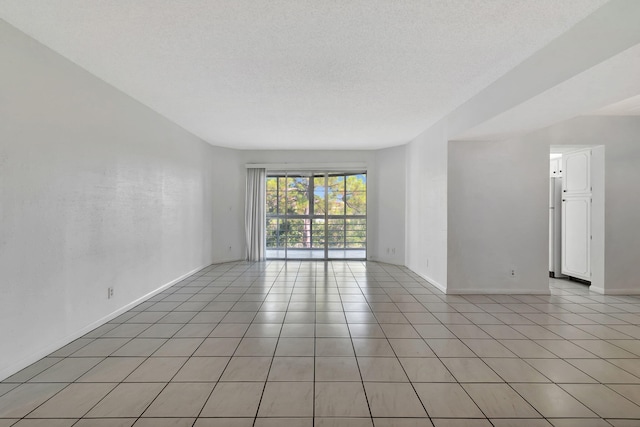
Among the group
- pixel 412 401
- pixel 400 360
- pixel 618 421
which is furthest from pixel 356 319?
pixel 618 421

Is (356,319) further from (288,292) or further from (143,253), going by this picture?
(143,253)

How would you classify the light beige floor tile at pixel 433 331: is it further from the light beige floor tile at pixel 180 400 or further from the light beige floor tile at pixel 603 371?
the light beige floor tile at pixel 180 400

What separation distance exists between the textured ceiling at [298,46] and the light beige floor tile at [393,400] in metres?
2.62

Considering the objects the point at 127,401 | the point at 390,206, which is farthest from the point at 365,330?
the point at 390,206

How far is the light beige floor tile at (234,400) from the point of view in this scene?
6.11 feet

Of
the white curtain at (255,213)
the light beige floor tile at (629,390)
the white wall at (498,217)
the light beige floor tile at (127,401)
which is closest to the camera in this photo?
the light beige floor tile at (127,401)

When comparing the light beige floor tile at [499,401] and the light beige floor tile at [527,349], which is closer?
the light beige floor tile at [499,401]

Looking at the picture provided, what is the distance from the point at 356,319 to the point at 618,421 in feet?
6.96

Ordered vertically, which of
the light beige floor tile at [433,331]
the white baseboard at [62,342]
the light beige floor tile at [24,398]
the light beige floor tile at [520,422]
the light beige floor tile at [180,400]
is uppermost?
the white baseboard at [62,342]

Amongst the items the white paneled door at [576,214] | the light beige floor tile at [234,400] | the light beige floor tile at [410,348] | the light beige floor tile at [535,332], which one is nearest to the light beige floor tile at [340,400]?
the light beige floor tile at [234,400]

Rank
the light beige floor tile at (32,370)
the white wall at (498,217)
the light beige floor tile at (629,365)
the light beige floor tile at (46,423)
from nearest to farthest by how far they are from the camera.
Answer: the light beige floor tile at (46,423), the light beige floor tile at (32,370), the light beige floor tile at (629,365), the white wall at (498,217)

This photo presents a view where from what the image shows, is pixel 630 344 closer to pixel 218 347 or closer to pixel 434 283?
pixel 434 283

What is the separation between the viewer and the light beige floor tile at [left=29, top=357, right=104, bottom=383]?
221cm

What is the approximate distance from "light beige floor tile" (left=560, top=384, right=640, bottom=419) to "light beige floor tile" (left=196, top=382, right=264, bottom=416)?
2174mm
